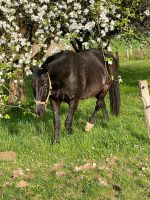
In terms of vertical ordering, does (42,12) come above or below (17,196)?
above

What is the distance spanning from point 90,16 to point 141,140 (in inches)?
163

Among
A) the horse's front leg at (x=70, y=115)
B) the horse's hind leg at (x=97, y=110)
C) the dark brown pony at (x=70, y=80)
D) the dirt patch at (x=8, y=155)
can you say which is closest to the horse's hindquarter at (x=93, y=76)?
the dark brown pony at (x=70, y=80)

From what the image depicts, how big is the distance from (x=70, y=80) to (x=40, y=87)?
126cm

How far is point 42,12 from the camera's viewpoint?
11258 millimetres

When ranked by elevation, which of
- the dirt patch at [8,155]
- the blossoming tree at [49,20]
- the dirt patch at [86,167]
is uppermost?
the blossoming tree at [49,20]

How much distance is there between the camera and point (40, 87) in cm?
972

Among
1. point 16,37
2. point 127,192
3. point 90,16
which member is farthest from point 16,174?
point 90,16

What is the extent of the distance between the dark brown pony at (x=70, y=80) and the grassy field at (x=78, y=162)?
68 centimetres

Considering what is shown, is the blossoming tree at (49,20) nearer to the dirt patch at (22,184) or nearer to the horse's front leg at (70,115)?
the horse's front leg at (70,115)

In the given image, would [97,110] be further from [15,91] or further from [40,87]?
[15,91]

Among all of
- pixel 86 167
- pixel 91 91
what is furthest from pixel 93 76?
pixel 86 167

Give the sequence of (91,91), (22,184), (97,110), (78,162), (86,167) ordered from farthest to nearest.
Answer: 1. (97,110)
2. (91,91)
3. (78,162)
4. (86,167)
5. (22,184)

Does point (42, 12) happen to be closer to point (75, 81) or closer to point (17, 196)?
point (75, 81)

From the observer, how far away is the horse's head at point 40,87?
9719mm
